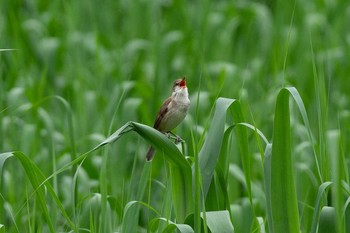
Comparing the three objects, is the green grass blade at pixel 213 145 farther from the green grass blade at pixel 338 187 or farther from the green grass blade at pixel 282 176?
the green grass blade at pixel 338 187

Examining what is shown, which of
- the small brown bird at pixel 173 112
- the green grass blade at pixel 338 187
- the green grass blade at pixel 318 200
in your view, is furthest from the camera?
the small brown bird at pixel 173 112

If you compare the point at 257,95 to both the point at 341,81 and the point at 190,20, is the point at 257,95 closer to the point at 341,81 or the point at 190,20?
the point at 341,81

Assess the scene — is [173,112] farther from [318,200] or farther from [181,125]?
[181,125]

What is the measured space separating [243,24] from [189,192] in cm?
461

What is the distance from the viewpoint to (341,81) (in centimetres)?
591

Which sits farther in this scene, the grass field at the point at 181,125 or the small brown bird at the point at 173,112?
the small brown bird at the point at 173,112

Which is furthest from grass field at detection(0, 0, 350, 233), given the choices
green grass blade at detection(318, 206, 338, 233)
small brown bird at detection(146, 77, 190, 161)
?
small brown bird at detection(146, 77, 190, 161)

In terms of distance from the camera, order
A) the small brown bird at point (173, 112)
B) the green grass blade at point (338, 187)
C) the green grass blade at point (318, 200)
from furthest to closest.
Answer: the small brown bird at point (173, 112) < the green grass blade at point (318, 200) < the green grass blade at point (338, 187)

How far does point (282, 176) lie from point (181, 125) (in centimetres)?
222

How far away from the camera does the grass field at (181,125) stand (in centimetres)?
248

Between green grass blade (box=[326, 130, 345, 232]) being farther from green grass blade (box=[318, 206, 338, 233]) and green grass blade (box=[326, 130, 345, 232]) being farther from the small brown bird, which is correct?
the small brown bird

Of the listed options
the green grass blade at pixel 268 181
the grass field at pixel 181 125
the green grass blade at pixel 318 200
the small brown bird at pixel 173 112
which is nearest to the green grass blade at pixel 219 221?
the grass field at pixel 181 125

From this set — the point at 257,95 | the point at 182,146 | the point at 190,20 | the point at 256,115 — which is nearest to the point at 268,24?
the point at 190,20

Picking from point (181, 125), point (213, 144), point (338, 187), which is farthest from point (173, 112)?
point (181, 125)
